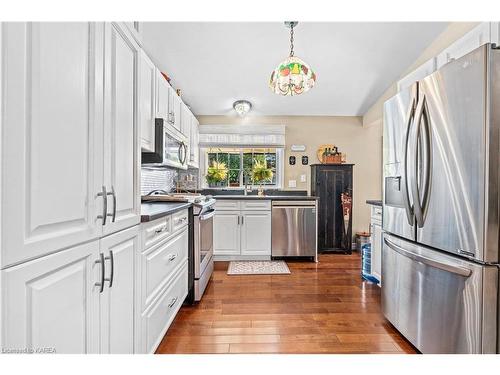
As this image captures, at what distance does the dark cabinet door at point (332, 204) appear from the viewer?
4.74 meters

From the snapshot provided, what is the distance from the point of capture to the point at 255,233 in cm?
434

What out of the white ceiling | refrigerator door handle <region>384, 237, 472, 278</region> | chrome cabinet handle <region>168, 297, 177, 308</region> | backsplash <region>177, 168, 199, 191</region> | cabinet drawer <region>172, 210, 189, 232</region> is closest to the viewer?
refrigerator door handle <region>384, 237, 472, 278</region>

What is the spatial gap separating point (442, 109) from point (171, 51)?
2955 millimetres

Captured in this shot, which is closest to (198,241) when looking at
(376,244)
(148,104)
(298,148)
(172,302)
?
(172,302)

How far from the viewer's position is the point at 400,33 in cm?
327

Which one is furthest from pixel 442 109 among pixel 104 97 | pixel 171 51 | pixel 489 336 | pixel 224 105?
pixel 224 105

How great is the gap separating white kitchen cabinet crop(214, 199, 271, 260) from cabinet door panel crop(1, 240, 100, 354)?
325 centimetres

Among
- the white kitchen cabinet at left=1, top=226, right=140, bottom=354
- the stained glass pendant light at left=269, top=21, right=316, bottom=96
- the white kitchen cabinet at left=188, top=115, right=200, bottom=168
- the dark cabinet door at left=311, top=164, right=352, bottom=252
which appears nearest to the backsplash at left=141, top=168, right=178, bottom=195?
the white kitchen cabinet at left=188, top=115, right=200, bottom=168

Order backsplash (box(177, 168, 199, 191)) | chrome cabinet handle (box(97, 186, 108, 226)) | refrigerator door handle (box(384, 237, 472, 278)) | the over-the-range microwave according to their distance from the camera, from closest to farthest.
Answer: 1. chrome cabinet handle (box(97, 186, 108, 226))
2. refrigerator door handle (box(384, 237, 472, 278))
3. the over-the-range microwave
4. backsplash (box(177, 168, 199, 191))

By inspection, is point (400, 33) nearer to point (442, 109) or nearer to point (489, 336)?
point (442, 109)

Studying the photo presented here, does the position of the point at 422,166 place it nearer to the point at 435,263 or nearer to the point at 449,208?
the point at 449,208

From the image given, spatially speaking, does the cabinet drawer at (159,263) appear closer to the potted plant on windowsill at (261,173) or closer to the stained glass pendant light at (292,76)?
the stained glass pendant light at (292,76)

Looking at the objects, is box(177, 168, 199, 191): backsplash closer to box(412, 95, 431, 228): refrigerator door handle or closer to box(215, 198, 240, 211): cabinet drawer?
box(215, 198, 240, 211): cabinet drawer

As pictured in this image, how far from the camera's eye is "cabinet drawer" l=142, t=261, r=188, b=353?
167 centimetres
